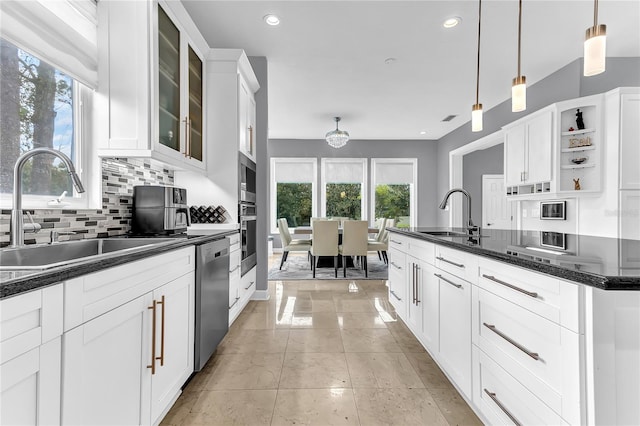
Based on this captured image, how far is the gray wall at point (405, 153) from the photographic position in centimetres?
770

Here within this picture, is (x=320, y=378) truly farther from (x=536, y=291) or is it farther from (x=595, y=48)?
(x=595, y=48)

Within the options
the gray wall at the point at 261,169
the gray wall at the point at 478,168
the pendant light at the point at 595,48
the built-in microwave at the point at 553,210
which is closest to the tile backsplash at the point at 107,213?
the gray wall at the point at 261,169

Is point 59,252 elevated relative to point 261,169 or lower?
lower

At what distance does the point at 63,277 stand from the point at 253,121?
10.0ft

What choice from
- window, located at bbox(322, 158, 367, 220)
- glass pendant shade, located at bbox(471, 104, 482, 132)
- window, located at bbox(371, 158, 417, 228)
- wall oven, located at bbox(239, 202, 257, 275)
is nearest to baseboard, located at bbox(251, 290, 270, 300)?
wall oven, located at bbox(239, 202, 257, 275)

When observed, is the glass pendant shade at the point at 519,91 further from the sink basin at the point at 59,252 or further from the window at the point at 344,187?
the window at the point at 344,187

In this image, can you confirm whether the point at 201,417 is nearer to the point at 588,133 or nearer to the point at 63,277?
Result: the point at 63,277

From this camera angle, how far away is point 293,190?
7.81 meters

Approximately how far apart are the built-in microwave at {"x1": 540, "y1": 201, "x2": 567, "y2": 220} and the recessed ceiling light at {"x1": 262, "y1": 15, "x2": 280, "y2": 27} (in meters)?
3.83

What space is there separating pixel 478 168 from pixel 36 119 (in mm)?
7416

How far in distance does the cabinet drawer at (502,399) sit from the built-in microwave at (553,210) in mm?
3223

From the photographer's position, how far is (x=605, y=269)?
35.0 inches

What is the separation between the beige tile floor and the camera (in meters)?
1.58

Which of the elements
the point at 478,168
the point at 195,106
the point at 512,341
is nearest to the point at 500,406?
the point at 512,341
